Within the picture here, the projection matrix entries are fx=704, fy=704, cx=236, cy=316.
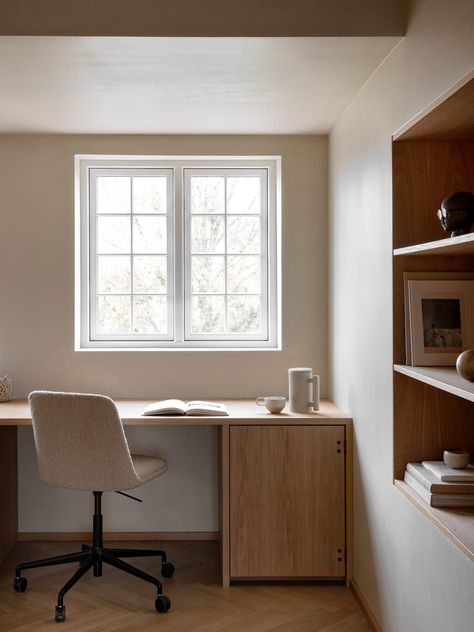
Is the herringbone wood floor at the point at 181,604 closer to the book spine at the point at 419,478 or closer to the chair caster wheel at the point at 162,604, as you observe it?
the chair caster wheel at the point at 162,604

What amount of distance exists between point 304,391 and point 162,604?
1187 millimetres

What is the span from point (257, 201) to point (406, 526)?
230 centimetres

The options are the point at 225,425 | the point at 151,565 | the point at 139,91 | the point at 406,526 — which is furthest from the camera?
the point at 151,565

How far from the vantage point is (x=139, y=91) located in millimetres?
3143

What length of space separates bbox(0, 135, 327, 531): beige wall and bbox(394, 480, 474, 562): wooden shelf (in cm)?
183

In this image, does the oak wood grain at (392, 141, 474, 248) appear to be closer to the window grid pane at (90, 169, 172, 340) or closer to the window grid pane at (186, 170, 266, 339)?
the window grid pane at (186, 170, 266, 339)

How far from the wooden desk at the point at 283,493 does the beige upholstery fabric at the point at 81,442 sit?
0.96 ft

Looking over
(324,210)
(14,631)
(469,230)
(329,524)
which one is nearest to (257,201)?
(324,210)

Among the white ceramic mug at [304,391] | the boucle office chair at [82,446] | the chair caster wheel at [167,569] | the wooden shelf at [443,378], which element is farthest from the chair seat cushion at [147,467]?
the wooden shelf at [443,378]

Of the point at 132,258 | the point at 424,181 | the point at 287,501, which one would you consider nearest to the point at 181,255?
the point at 132,258

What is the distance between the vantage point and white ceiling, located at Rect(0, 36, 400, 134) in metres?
2.61

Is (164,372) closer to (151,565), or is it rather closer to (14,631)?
(151,565)

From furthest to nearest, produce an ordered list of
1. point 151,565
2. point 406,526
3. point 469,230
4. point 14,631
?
point 151,565 → point 14,631 → point 406,526 → point 469,230

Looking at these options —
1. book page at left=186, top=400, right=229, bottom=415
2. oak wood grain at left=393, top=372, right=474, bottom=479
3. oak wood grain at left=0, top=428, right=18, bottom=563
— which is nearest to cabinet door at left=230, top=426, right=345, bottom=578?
book page at left=186, top=400, right=229, bottom=415
